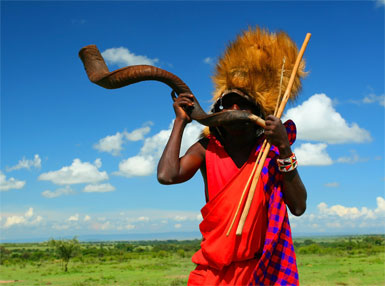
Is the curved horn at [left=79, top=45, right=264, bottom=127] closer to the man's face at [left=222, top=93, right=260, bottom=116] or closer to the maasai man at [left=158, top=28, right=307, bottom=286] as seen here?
the maasai man at [left=158, top=28, right=307, bottom=286]

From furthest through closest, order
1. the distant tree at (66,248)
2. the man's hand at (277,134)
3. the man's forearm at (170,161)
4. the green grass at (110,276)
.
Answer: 1. the distant tree at (66,248)
2. the green grass at (110,276)
3. the man's forearm at (170,161)
4. the man's hand at (277,134)

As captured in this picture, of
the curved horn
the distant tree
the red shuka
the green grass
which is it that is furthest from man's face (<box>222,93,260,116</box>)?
the distant tree

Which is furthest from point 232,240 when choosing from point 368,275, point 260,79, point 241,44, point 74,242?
point 74,242

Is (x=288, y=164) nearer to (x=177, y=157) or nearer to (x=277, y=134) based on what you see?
(x=277, y=134)

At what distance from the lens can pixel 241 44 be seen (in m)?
3.44

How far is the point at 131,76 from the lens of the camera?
331 centimetres

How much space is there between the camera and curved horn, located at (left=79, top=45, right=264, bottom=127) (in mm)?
3259

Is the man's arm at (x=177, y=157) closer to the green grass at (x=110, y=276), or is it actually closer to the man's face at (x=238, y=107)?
the man's face at (x=238, y=107)

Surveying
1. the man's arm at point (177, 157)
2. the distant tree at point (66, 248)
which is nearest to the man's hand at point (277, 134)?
the man's arm at point (177, 157)

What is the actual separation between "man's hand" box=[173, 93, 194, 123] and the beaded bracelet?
2.71 feet

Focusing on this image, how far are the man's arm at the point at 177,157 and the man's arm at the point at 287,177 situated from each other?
27.7 inches

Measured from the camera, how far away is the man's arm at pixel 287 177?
289 cm

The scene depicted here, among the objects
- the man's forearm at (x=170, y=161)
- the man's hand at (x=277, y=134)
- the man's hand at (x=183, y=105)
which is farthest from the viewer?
the man's hand at (x=183, y=105)

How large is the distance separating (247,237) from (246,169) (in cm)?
51
